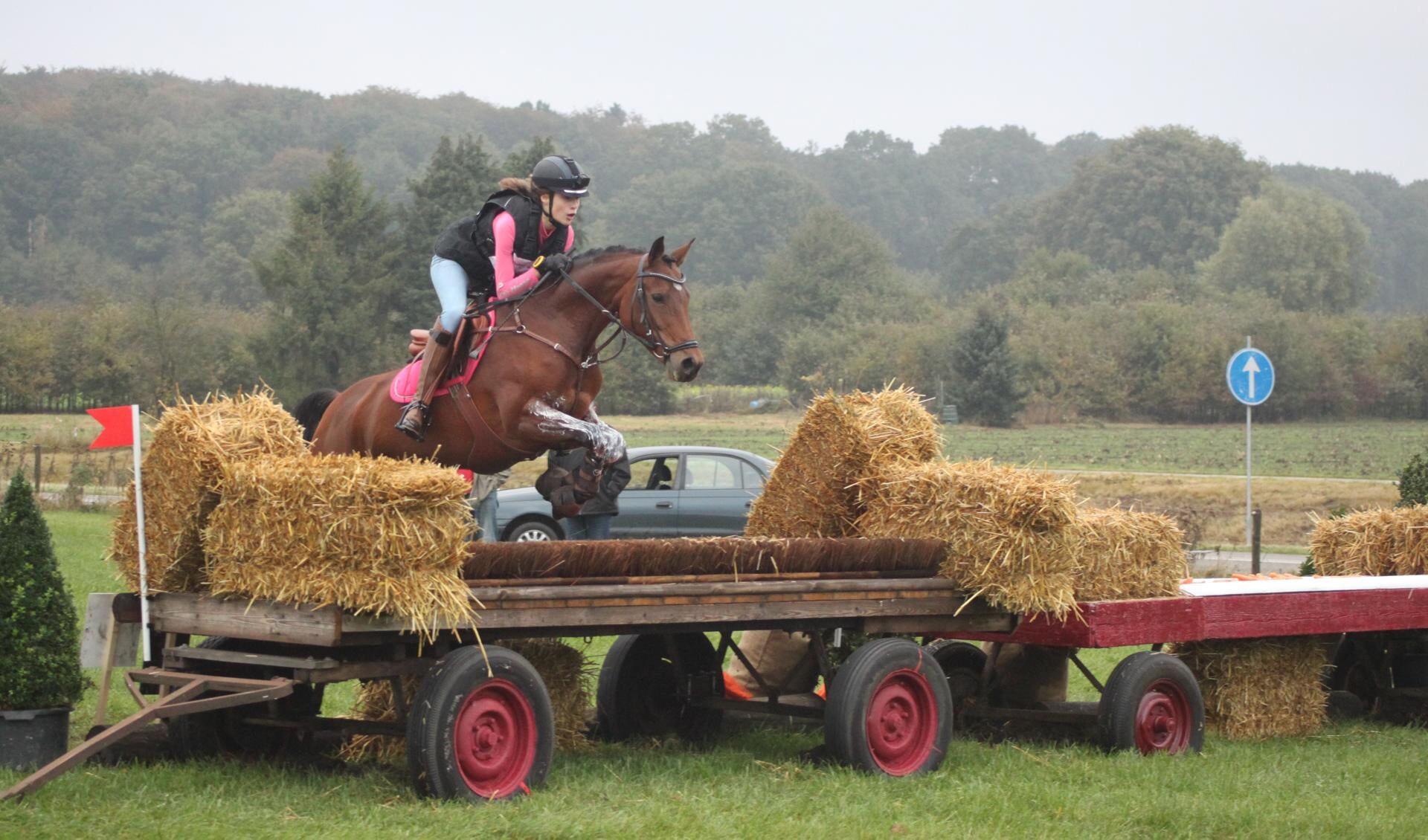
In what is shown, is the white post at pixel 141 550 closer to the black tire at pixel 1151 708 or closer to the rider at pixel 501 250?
the rider at pixel 501 250

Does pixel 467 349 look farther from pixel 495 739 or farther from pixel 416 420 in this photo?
pixel 495 739

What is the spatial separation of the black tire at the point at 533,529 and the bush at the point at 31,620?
973cm

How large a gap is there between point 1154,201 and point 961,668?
102m

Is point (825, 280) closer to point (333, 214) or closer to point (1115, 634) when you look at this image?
point (333, 214)

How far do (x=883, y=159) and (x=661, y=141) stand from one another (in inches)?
1026

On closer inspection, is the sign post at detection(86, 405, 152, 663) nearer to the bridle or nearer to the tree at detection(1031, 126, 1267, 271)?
the bridle

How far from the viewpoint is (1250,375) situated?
1612 cm

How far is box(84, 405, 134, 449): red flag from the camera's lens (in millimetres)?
6230

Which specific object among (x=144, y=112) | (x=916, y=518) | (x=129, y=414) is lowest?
(x=916, y=518)

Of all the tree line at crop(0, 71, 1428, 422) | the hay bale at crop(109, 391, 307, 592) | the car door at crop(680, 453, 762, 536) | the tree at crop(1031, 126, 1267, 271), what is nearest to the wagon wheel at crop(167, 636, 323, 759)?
the hay bale at crop(109, 391, 307, 592)

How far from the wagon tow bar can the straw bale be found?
0.88 m

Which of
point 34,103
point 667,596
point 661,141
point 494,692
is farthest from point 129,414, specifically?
point 661,141

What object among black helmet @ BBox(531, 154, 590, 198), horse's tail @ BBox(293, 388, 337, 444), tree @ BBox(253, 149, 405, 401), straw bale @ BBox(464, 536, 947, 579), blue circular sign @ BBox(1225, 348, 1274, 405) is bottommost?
straw bale @ BBox(464, 536, 947, 579)

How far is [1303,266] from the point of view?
8831 centimetres
